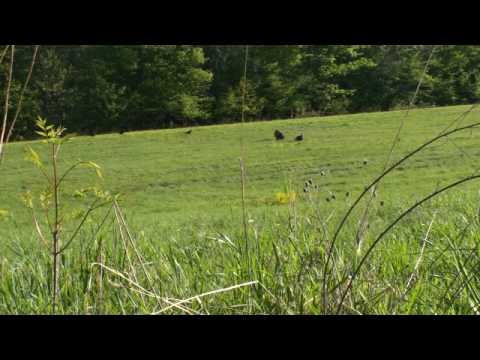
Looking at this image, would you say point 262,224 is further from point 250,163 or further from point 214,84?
point 214,84

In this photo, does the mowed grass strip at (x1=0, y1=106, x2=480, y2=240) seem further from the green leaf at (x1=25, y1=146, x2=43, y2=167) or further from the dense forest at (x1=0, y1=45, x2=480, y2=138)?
the green leaf at (x1=25, y1=146, x2=43, y2=167)

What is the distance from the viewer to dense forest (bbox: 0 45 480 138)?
21.6 m

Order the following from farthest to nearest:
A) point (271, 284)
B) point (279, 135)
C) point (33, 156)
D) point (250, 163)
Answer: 1. point (279, 135)
2. point (250, 163)
3. point (271, 284)
4. point (33, 156)

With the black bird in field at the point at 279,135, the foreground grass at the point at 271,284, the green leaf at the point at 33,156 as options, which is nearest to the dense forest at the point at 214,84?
the black bird in field at the point at 279,135

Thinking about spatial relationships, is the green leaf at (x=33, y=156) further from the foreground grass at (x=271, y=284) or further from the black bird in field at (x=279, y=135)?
the black bird in field at (x=279, y=135)

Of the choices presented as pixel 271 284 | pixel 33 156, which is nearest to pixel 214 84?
pixel 271 284

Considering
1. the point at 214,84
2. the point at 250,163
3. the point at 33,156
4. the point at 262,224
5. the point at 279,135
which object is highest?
the point at 214,84

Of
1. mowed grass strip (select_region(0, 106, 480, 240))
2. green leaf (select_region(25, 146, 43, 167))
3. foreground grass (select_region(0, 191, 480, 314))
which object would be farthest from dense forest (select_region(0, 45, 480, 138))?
Answer: green leaf (select_region(25, 146, 43, 167))

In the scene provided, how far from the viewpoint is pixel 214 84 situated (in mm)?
24828

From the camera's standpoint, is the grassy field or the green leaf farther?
the grassy field

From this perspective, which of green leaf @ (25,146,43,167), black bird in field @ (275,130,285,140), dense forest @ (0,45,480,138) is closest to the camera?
green leaf @ (25,146,43,167)

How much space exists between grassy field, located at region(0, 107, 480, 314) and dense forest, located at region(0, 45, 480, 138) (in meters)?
3.93

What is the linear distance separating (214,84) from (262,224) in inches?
861
